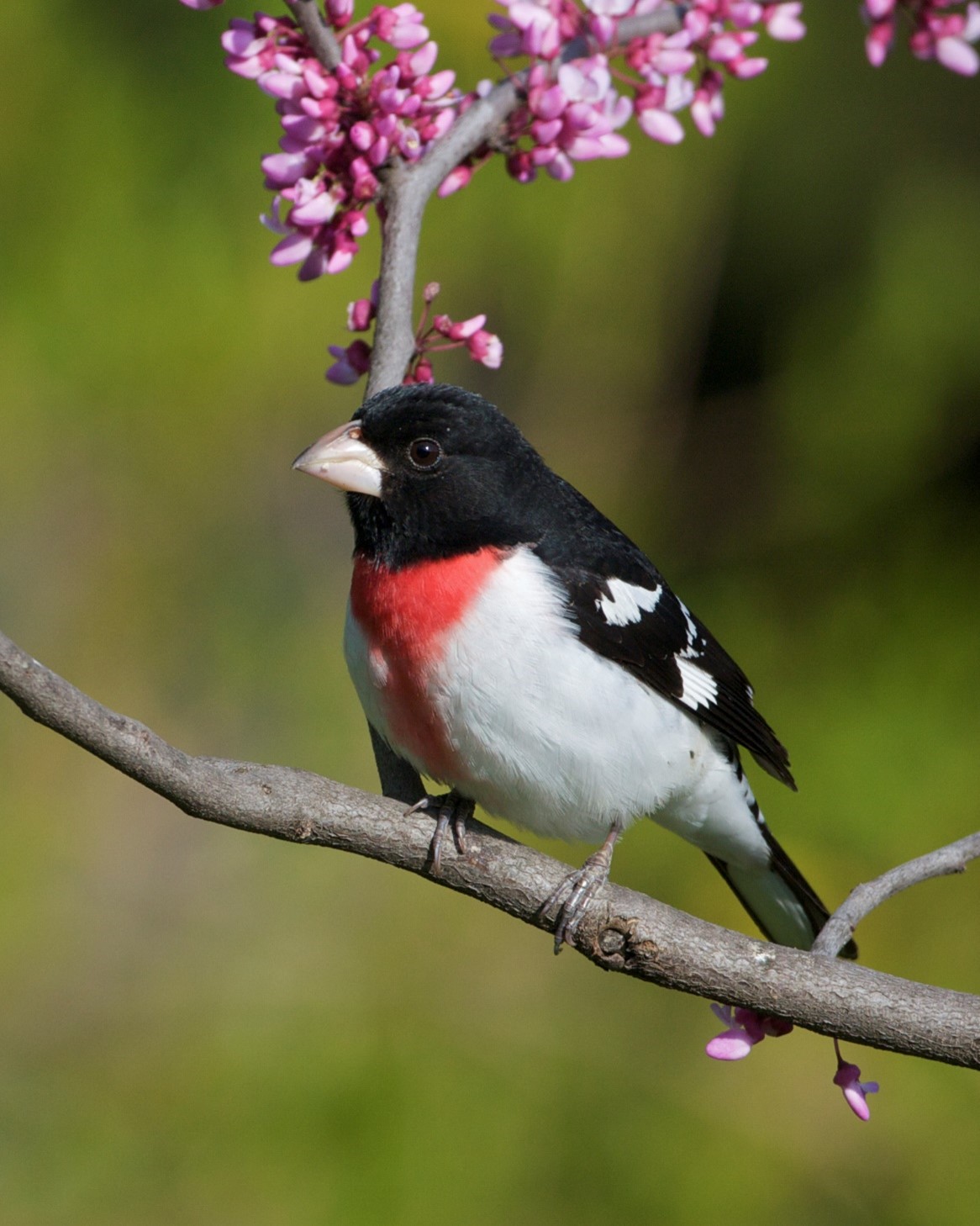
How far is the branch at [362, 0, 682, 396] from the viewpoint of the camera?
6.83 ft

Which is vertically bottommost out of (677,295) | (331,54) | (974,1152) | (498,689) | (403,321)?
(974,1152)

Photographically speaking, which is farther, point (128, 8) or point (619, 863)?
point (128, 8)

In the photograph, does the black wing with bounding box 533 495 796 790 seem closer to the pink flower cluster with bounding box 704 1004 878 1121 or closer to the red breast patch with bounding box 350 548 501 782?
the red breast patch with bounding box 350 548 501 782

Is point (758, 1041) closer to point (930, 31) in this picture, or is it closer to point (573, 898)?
point (573, 898)

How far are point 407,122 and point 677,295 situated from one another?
2164 mm

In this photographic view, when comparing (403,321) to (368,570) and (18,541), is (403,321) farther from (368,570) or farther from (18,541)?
(18,541)

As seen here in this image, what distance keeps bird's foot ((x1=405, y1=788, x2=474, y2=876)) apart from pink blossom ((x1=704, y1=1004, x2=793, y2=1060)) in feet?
1.48

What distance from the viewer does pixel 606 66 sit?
200 cm

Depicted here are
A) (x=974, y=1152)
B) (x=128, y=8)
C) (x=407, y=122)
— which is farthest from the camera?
(x=128, y=8)

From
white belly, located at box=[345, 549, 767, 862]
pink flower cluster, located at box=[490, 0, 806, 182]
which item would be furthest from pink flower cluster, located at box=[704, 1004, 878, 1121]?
pink flower cluster, located at box=[490, 0, 806, 182]

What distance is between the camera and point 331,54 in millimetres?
1974

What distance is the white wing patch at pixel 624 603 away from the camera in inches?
87.7

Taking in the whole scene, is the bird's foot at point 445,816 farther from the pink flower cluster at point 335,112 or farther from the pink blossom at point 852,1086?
the pink flower cluster at point 335,112

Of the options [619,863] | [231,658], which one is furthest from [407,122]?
[619,863]
